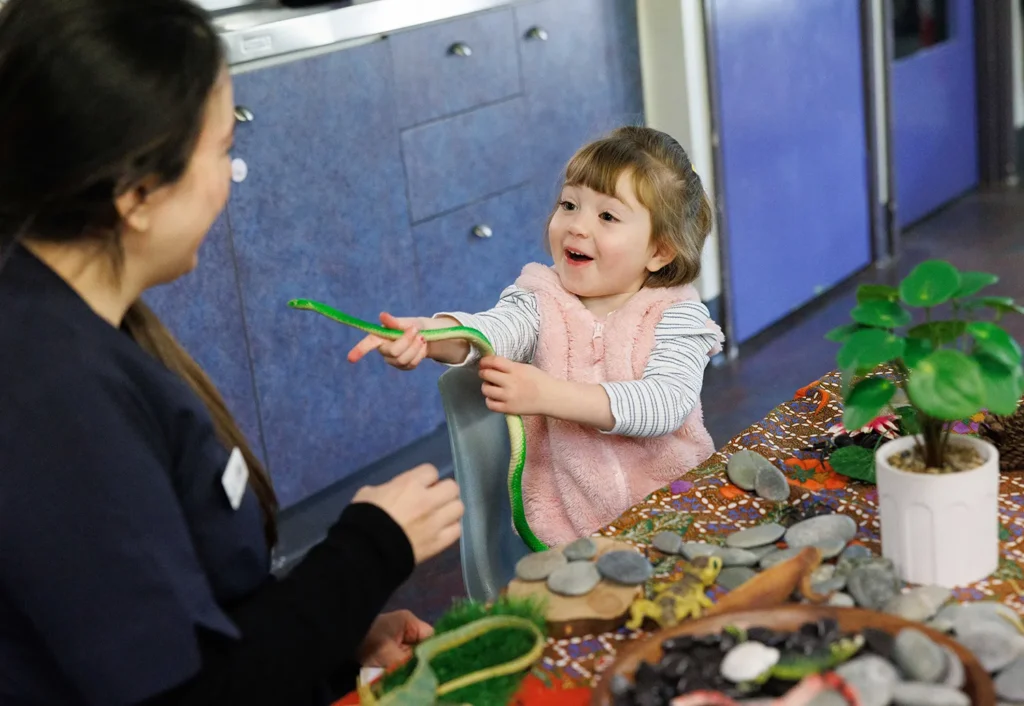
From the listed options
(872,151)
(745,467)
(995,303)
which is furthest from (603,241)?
(872,151)

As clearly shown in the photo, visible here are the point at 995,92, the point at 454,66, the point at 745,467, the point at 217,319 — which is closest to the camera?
the point at 745,467

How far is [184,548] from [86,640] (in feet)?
0.29

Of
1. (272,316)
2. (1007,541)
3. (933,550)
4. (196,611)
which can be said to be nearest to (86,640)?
(196,611)

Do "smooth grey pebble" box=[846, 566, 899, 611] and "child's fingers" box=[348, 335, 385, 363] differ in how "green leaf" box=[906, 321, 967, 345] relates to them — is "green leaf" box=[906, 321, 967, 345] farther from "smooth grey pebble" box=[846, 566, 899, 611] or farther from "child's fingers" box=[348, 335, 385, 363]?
"child's fingers" box=[348, 335, 385, 363]

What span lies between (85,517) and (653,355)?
0.87 metres

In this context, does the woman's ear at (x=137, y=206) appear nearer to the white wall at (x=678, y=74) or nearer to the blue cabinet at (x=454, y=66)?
the blue cabinet at (x=454, y=66)

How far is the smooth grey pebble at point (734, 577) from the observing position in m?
1.11

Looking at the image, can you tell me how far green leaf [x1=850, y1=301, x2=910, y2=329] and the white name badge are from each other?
50 centimetres

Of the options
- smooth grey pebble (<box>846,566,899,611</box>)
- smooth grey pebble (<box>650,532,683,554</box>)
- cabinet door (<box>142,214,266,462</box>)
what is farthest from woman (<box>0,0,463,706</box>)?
cabinet door (<box>142,214,266,462</box>)

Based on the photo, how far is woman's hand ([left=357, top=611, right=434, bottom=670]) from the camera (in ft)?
4.02

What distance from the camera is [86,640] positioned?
0.91 metres

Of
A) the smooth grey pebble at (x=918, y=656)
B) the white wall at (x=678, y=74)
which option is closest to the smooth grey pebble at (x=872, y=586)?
the smooth grey pebble at (x=918, y=656)

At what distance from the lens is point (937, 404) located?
40.4 inches

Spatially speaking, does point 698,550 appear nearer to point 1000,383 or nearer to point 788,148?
point 1000,383
